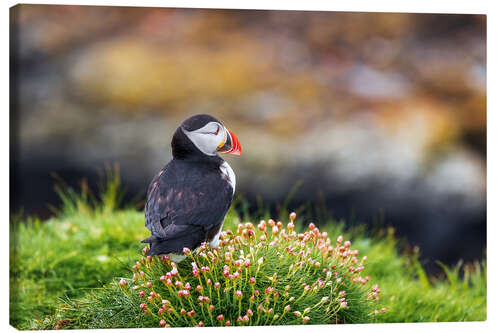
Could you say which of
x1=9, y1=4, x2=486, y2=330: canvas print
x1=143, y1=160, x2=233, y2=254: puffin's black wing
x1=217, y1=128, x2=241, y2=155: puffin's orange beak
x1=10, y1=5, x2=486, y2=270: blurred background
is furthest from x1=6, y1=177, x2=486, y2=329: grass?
x1=217, y1=128, x2=241, y2=155: puffin's orange beak

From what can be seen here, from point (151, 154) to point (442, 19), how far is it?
2.39 metres

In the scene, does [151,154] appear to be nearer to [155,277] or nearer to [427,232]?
[155,277]

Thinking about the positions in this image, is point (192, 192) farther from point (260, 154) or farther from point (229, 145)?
point (260, 154)

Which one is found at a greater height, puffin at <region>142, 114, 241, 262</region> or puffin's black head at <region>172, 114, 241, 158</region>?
puffin's black head at <region>172, 114, 241, 158</region>

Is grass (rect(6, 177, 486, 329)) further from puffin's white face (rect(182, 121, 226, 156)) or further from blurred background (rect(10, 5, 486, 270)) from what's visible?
puffin's white face (rect(182, 121, 226, 156))

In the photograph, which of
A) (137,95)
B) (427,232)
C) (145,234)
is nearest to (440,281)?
(427,232)

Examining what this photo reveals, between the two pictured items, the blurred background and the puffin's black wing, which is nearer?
the puffin's black wing

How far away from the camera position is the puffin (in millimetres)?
3275

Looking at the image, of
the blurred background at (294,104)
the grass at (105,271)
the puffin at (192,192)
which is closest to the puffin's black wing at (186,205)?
the puffin at (192,192)

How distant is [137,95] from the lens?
4.82 m

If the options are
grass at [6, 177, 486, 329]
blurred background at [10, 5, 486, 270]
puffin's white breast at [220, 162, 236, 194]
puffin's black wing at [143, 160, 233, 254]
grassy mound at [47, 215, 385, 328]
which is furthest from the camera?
blurred background at [10, 5, 486, 270]

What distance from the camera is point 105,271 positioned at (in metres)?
4.32

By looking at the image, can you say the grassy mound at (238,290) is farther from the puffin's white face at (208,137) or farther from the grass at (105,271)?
the puffin's white face at (208,137)

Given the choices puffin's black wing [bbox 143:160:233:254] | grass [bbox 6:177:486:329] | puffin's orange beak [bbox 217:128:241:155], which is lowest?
grass [bbox 6:177:486:329]
